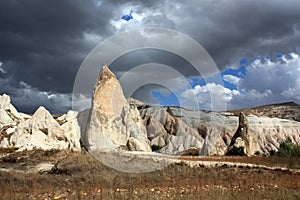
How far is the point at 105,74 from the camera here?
3412 cm

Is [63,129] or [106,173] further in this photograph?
[63,129]

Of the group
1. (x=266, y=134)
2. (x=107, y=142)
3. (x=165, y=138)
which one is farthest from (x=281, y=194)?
(x=266, y=134)

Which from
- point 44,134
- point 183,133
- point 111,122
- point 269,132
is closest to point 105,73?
point 111,122

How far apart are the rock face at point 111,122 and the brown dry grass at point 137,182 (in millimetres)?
8396

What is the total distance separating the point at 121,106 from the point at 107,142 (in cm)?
533

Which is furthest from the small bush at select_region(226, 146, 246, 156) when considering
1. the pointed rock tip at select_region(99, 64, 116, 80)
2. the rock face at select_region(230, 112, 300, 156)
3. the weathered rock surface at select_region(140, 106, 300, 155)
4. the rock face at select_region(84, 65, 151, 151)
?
the pointed rock tip at select_region(99, 64, 116, 80)

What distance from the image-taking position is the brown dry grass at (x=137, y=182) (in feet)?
32.0

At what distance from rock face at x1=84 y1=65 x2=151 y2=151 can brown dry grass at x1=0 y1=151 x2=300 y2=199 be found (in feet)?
27.5

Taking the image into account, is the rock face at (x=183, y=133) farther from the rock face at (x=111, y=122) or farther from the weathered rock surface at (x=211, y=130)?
the rock face at (x=111, y=122)

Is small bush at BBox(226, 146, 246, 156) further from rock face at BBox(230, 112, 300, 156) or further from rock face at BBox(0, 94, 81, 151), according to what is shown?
rock face at BBox(0, 94, 81, 151)

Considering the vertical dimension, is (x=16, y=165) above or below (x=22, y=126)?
below

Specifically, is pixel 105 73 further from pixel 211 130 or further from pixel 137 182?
pixel 137 182

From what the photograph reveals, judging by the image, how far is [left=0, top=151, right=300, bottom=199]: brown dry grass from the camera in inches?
384

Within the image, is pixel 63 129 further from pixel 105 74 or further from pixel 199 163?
pixel 199 163
